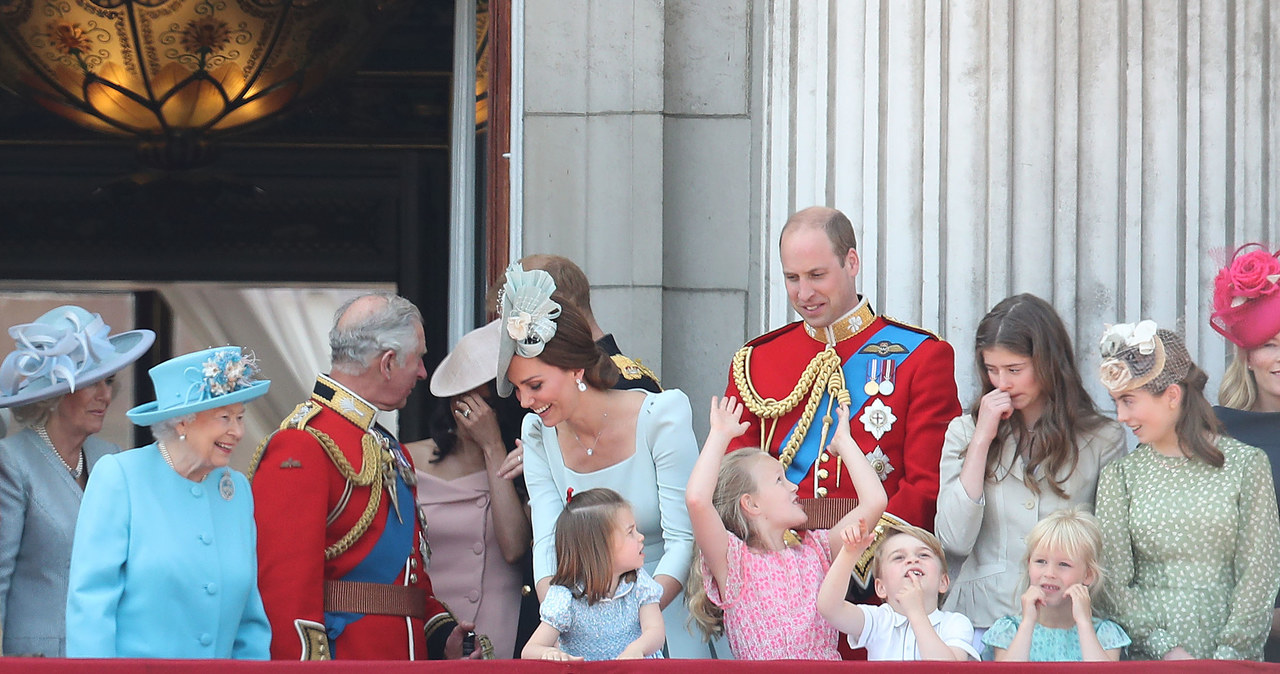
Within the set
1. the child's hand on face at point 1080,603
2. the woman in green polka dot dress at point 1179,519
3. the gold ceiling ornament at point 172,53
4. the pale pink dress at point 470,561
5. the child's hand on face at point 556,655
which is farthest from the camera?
the gold ceiling ornament at point 172,53

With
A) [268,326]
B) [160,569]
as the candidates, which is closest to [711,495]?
[160,569]

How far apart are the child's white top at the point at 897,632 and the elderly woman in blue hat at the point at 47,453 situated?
1912mm

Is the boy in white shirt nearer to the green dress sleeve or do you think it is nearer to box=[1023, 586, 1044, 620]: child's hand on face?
box=[1023, 586, 1044, 620]: child's hand on face

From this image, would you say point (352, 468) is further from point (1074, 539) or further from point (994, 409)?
point (1074, 539)

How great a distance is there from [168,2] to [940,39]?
14.6 feet

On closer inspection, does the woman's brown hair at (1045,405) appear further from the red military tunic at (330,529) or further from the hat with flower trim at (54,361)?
the hat with flower trim at (54,361)

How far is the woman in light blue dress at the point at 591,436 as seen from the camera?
421 centimetres

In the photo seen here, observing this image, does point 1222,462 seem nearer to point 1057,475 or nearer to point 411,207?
point 1057,475

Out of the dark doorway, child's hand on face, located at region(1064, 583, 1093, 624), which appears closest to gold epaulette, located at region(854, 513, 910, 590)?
child's hand on face, located at region(1064, 583, 1093, 624)

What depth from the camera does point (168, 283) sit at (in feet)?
31.5

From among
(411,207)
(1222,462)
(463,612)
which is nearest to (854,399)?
(1222,462)

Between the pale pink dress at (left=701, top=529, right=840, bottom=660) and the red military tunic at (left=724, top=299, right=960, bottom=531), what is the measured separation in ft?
1.10

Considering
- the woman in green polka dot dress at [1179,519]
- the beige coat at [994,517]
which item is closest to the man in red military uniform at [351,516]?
the beige coat at [994,517]

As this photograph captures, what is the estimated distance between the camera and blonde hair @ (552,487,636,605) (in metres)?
4.02
